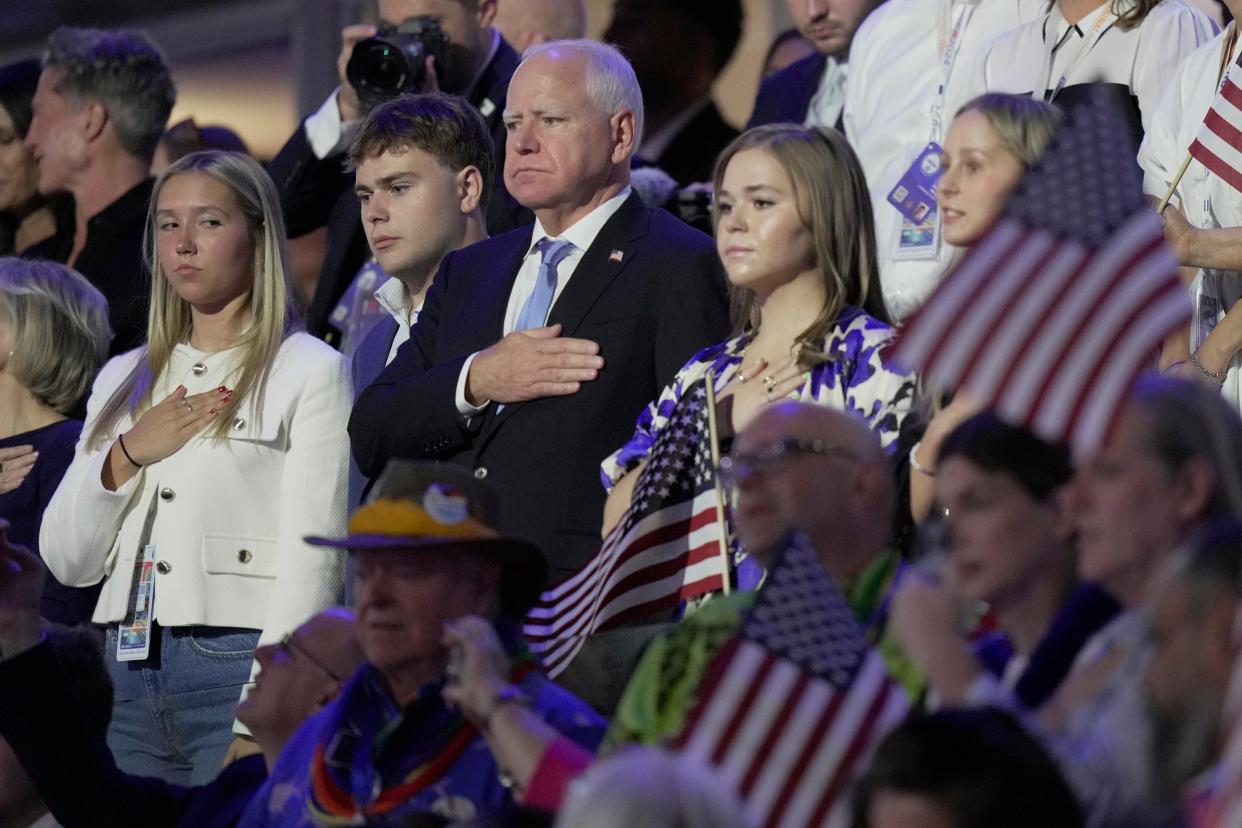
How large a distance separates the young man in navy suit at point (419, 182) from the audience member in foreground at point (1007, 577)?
2.73 m

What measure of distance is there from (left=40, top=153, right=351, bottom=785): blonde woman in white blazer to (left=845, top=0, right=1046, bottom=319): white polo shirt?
1446mm

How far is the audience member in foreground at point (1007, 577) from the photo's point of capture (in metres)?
3.08

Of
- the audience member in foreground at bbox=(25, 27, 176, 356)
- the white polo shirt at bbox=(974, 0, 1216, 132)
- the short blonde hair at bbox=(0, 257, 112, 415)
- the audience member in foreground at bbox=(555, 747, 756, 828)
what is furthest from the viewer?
the audience member in foreground at bbox=(25, 27, 176, 356)

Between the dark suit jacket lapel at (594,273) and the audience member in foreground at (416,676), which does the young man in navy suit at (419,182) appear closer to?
the dark suit jacket lapel at (594,273)

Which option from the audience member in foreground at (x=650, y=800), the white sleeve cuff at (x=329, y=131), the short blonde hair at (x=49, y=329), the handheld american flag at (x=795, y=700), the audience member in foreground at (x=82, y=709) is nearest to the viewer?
the audience member in foreground at (x=650, y=800)

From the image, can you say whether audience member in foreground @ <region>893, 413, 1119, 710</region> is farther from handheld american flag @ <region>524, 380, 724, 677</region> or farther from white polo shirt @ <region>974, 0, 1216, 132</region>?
white polo shirt @ <region>974, 0, 1216, 132</region>

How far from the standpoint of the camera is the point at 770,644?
3328 mm

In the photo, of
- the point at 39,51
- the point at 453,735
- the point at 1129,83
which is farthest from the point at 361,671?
the point at 39,51

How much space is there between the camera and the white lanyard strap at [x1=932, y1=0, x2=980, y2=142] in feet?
19.2

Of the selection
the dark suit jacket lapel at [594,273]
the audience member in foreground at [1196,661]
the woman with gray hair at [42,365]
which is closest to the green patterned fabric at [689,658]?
the audience member in foreground at [1196,661]

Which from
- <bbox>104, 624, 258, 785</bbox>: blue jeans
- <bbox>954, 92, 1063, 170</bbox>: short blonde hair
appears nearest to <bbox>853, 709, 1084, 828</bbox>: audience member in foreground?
<bbox>954, 92, 1063, 170</bbox>: short blonde hair

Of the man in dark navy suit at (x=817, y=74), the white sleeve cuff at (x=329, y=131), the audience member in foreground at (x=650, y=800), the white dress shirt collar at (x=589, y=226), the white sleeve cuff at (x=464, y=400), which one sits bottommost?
the audience member in foreground at (x=650, y=800)

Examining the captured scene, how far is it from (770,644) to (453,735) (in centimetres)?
71

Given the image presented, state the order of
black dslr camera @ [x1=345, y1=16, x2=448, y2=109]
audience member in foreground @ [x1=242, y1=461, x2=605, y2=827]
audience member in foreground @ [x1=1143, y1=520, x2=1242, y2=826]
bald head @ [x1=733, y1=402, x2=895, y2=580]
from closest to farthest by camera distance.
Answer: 1. audience member in foreground @ [x1=1143, y1=520, x2=1242, y2=826]
2. bald head @ [x1=733, y1=402, x2=895, y2=580]
3. audience member in foreground @ [x1=242, y1=461, x2=605, y2=827]
4. black dslr camera @ [x1=345, y1=16, x2=448, y2=109]
